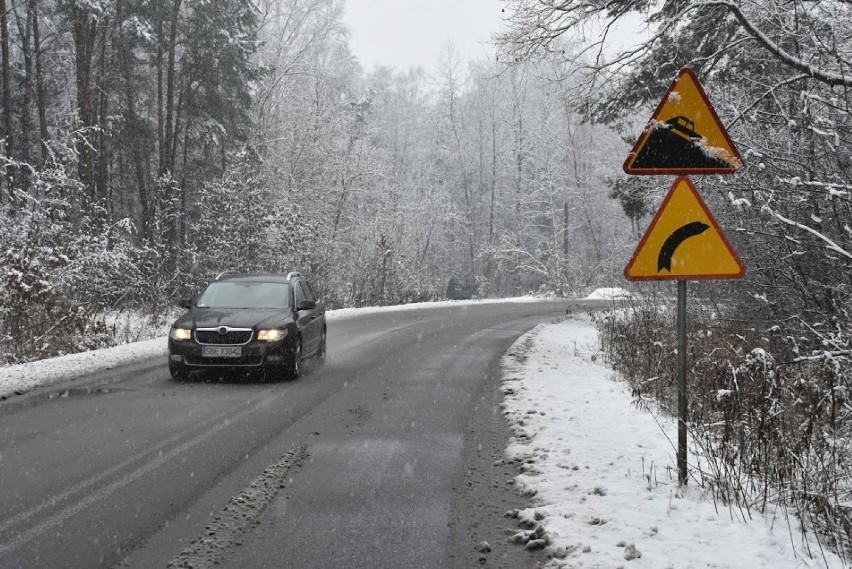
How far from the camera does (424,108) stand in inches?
2382

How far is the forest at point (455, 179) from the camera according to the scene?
23.4 feet

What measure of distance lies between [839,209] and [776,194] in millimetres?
1072

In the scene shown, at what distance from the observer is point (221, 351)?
9898 mm

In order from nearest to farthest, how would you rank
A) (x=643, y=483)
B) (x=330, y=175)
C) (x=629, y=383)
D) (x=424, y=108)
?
(x=643, y=483) < (x=629, y=383) < (x=330, y=175) < (x=424, y=108)

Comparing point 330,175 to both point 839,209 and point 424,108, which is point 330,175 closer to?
point 424,108

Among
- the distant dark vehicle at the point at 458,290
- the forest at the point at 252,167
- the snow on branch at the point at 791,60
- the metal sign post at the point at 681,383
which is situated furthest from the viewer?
the distant dark vehicle at the point at 458,290

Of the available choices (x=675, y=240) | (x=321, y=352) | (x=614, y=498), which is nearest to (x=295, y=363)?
(x=321, y=352)

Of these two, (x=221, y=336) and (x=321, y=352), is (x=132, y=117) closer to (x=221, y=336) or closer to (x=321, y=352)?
(x=321, y=352)

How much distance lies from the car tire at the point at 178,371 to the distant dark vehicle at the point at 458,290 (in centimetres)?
3473

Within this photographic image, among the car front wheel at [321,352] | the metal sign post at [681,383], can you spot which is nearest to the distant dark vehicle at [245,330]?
the car front wheel at [321,352]

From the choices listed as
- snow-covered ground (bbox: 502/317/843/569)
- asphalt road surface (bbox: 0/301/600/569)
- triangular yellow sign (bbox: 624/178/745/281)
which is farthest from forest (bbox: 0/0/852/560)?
asphalt road surface (bbox: 0/301/600/569)

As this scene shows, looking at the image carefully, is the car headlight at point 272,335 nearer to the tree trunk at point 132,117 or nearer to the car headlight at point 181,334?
the car headlight at point 181,334

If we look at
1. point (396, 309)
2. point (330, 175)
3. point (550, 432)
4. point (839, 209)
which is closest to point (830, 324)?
point (839, 209)

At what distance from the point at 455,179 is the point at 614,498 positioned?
53.4 metres
